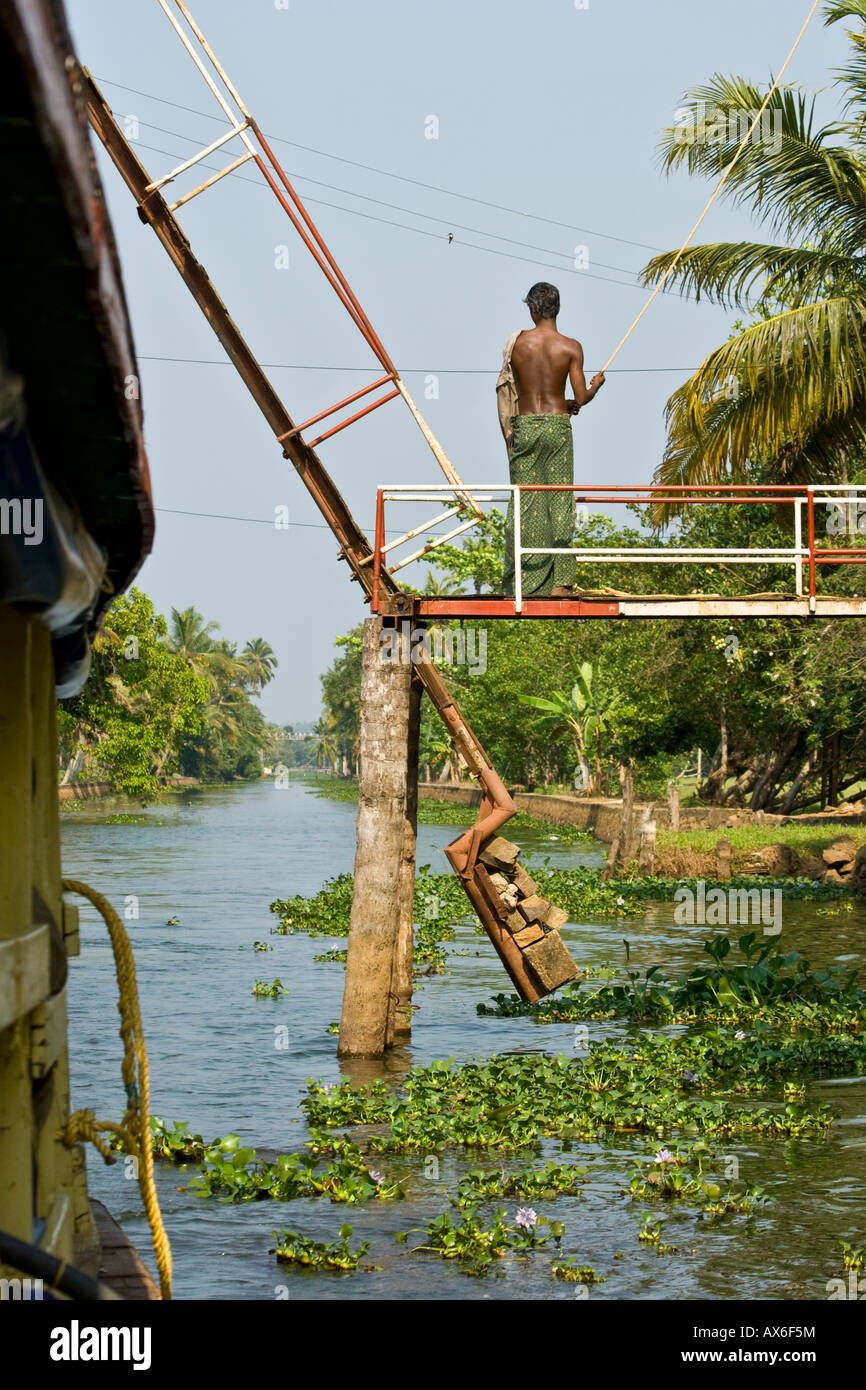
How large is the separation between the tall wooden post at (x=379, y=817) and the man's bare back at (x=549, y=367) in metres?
2.22

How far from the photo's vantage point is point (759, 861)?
2927 centimetres

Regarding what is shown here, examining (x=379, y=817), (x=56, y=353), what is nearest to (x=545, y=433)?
(x=379, y=817)

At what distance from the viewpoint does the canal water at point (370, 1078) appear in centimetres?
780

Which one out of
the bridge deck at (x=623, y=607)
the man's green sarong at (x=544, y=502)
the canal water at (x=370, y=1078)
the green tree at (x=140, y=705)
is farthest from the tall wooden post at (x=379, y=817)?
the green tree at (x=140, y=705)

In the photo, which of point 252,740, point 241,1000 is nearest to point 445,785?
point 241,1000

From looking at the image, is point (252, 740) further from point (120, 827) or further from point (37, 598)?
point (37, 598)

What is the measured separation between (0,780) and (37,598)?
474mm

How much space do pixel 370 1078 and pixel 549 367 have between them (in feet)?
19.7

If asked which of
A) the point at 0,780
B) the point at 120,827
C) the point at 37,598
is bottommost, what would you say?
the point at 120,827

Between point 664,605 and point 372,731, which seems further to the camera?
point 372,731

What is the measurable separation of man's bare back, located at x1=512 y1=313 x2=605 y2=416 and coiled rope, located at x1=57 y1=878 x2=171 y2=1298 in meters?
8.08

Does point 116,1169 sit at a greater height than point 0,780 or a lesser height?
lesser

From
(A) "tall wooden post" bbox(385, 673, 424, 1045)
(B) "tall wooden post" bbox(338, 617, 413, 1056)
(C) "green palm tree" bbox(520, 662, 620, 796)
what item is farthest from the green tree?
(B) "tall wooden post" bbox(338, 617, 413, 1056)

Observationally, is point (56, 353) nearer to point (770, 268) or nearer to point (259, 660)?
point (770, 268)
